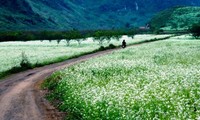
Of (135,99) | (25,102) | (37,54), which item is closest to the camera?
(135,99)

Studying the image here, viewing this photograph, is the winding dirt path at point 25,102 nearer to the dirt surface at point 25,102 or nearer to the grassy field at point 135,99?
the dirt surface at point 25,102

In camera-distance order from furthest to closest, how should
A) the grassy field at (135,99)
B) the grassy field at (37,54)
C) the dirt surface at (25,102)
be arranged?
the grassy field at (37,54), the dirt surface at (25,102), the grassy field at (135,99)

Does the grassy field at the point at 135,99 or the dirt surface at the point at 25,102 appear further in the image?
the dirt surface at the point at 25,102

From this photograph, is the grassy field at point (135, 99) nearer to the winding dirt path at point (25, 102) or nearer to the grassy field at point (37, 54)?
the winding dirt path at point (25, 102)

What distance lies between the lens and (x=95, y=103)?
1995cm

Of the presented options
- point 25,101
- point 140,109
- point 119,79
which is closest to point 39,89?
point 25,101

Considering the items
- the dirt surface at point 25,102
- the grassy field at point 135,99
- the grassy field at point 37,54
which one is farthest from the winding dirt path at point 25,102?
the grassy field at point 37,54

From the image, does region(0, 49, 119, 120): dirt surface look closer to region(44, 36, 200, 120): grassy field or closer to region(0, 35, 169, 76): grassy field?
region(44, 36, 200, 120): grassy field

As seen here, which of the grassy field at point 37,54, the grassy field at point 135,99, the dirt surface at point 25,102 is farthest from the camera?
the grassy field at point 37,54

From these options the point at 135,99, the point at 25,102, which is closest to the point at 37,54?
the point at 25,102

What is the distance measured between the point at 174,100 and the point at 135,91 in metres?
3.66

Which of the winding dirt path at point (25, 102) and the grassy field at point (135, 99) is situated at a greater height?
the grassy field at point (135, 99)

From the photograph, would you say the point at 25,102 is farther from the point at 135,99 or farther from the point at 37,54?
the point at 37,54

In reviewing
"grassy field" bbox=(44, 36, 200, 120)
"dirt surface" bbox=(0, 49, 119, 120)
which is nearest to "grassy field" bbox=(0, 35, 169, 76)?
"dirt surface" bbox=(0, 49, 119, 120)
